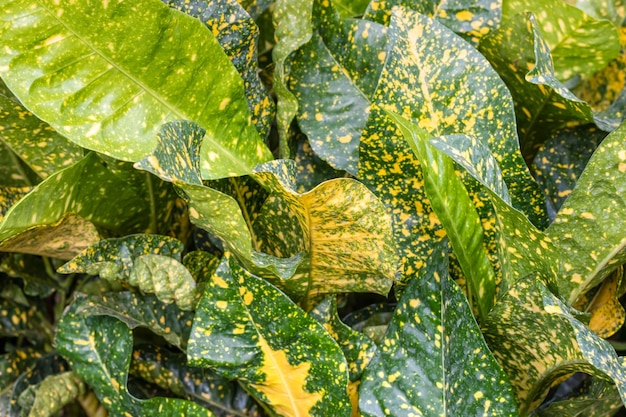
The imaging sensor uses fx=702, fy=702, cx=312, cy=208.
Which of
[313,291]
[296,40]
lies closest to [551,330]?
[313,291]

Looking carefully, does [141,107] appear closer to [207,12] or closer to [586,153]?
[207,12]

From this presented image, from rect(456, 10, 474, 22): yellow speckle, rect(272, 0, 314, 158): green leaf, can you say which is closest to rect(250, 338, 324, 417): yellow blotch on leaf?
rect(272, 0, 314, 158): green leaf

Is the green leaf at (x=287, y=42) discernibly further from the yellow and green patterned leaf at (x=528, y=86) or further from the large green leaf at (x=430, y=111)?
the yellow and green patterned leaf at (x=528, y=86)

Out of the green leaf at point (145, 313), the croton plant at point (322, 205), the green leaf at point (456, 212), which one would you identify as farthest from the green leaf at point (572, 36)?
the green leaf at point (145, 313)

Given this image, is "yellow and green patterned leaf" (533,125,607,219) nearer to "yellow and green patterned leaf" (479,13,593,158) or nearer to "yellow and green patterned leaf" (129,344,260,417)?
"yellow and green patterned leaf" (479,13,593,158)

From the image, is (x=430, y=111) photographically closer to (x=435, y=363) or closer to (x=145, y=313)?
(x=435, y=363)

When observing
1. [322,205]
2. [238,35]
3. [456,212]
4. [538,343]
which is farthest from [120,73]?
[538,343]
